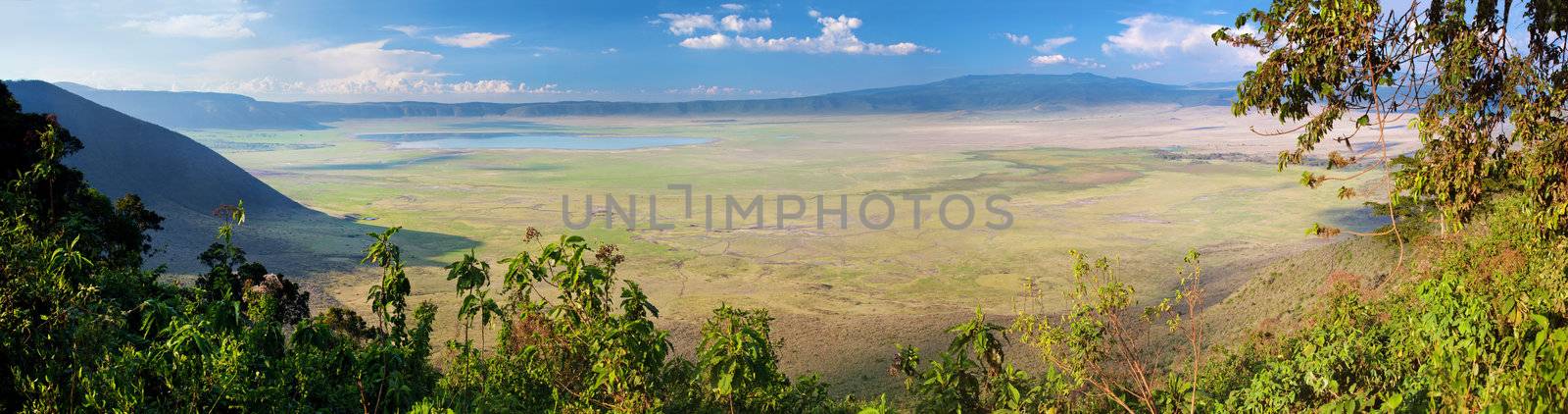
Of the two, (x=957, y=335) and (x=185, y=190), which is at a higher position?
(x=957, y=335)

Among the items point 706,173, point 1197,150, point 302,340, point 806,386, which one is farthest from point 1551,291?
point 1197,150

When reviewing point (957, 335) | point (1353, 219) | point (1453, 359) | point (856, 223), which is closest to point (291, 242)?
point (856, 223)

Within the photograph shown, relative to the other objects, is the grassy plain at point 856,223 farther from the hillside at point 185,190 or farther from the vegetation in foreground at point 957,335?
the hillside at point 185,190

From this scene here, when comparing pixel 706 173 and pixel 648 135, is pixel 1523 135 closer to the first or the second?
pixel 706 173

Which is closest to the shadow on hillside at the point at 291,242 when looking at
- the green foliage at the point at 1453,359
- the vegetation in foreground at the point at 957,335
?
the vegetation in foreground at the point at 957,335

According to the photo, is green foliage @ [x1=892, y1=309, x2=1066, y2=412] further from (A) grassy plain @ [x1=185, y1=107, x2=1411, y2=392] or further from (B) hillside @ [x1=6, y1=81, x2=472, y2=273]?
(B) hillside @ [x1=6, y1=81, x2=472, y2=273]

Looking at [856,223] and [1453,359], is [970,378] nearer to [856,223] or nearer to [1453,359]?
[1453,359]

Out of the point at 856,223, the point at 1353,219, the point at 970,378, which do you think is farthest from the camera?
the point at 856,223
